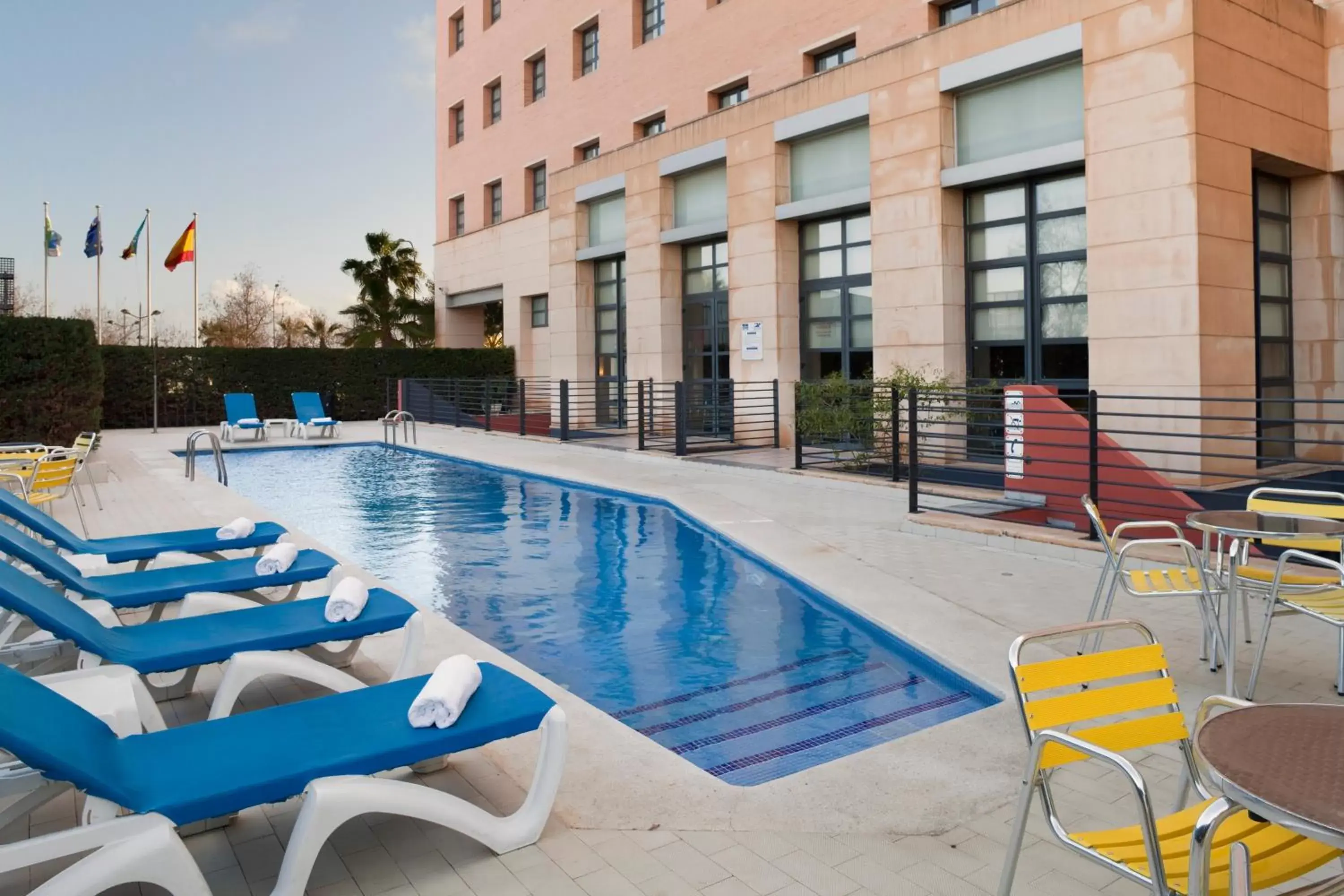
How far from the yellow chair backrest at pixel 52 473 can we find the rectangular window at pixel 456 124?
26.3m

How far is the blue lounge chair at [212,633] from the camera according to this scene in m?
3.96

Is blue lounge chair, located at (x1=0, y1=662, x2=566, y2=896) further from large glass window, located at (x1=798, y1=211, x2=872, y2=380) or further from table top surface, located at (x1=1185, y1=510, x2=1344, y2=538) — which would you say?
large glass window, located at (x1=798, y1=211, x2=872, y2=380)

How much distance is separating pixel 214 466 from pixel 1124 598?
53.6ft

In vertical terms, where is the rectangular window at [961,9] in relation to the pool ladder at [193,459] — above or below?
above

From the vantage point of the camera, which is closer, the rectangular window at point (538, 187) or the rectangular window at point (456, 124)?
the rectangular window at point (538, 187)

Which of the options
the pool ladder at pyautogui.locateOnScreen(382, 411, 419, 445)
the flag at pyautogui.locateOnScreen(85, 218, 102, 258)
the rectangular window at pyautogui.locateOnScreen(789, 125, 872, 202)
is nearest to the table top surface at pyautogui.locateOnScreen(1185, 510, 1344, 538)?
the rectangular window at pyautogui.locateOnScreen(789, 125, 872, 202)

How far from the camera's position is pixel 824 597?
7.35m

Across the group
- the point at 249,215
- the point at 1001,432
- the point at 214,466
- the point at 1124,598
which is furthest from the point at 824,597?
the point at 249,215

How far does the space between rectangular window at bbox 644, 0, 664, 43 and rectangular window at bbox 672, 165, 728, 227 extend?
5.86 meters

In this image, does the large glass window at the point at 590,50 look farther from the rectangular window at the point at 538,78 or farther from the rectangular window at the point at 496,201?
the rectangular window at the point at 496,201

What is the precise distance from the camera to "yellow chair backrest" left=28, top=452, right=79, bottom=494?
9.17 metres

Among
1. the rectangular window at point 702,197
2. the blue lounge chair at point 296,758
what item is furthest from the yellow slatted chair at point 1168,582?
the rectangular window at point 702,197

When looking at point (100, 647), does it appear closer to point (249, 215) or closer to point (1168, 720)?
point (1168, 720)

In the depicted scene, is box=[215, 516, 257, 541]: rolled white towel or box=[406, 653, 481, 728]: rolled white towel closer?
box=[406, 653, 481, 728]: rolled white towel
